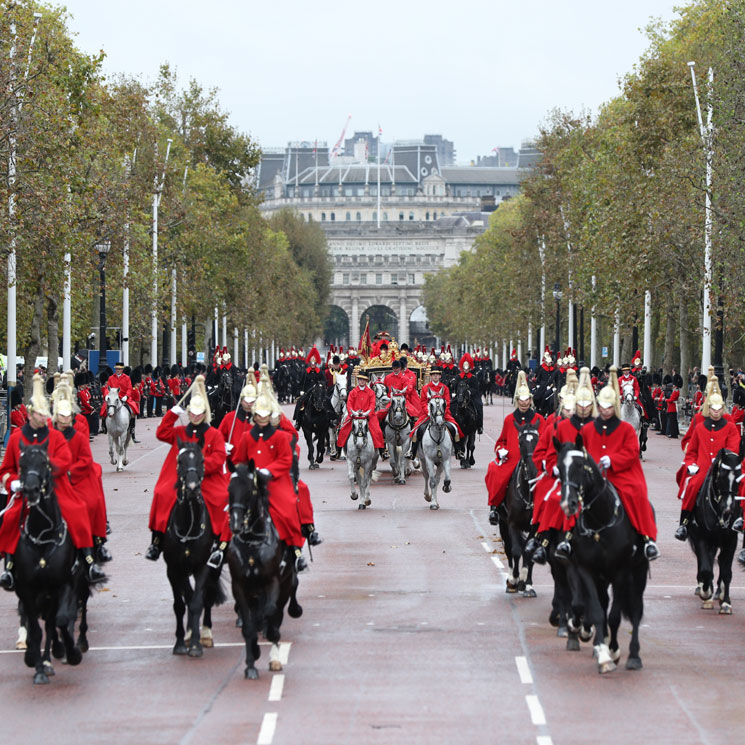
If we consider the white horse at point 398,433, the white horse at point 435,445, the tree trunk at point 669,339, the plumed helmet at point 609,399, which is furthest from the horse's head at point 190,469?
the tree trunk at point 669,339

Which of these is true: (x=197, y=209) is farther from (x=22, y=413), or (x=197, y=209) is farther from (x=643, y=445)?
(x=22, y=413)

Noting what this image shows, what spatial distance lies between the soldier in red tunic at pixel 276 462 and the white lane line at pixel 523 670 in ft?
6.36

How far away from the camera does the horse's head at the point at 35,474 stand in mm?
12297

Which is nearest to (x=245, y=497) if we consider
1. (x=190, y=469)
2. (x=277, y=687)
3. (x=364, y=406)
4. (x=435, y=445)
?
(x=190, y=469)

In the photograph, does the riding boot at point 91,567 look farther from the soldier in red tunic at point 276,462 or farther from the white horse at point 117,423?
the white horse at point 117,423

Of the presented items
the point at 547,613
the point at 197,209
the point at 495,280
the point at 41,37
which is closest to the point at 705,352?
the point at 41,37

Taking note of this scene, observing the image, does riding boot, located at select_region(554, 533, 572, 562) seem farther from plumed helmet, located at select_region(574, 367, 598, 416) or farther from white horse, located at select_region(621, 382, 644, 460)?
white horse, located at select_region(621, 382, 644, 460)

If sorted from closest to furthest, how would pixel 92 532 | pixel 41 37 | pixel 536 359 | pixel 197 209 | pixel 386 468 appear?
1. pixel 92 532
2. pixel 386 468
3. pixel 41 37
4. pixel 197 209
5. pixel 536 359

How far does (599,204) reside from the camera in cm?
5806

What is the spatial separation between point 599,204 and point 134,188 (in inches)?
651

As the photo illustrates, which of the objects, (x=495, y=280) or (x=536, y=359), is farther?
(x=495, y=280)

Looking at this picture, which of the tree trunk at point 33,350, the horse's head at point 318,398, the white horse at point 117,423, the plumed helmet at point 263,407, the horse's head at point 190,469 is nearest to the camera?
the horse's head at point 190,469

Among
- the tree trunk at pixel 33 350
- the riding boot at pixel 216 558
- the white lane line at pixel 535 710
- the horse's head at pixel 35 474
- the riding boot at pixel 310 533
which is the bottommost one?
the white lane line at pixel 535 710

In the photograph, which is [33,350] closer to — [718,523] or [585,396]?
[718,523]
